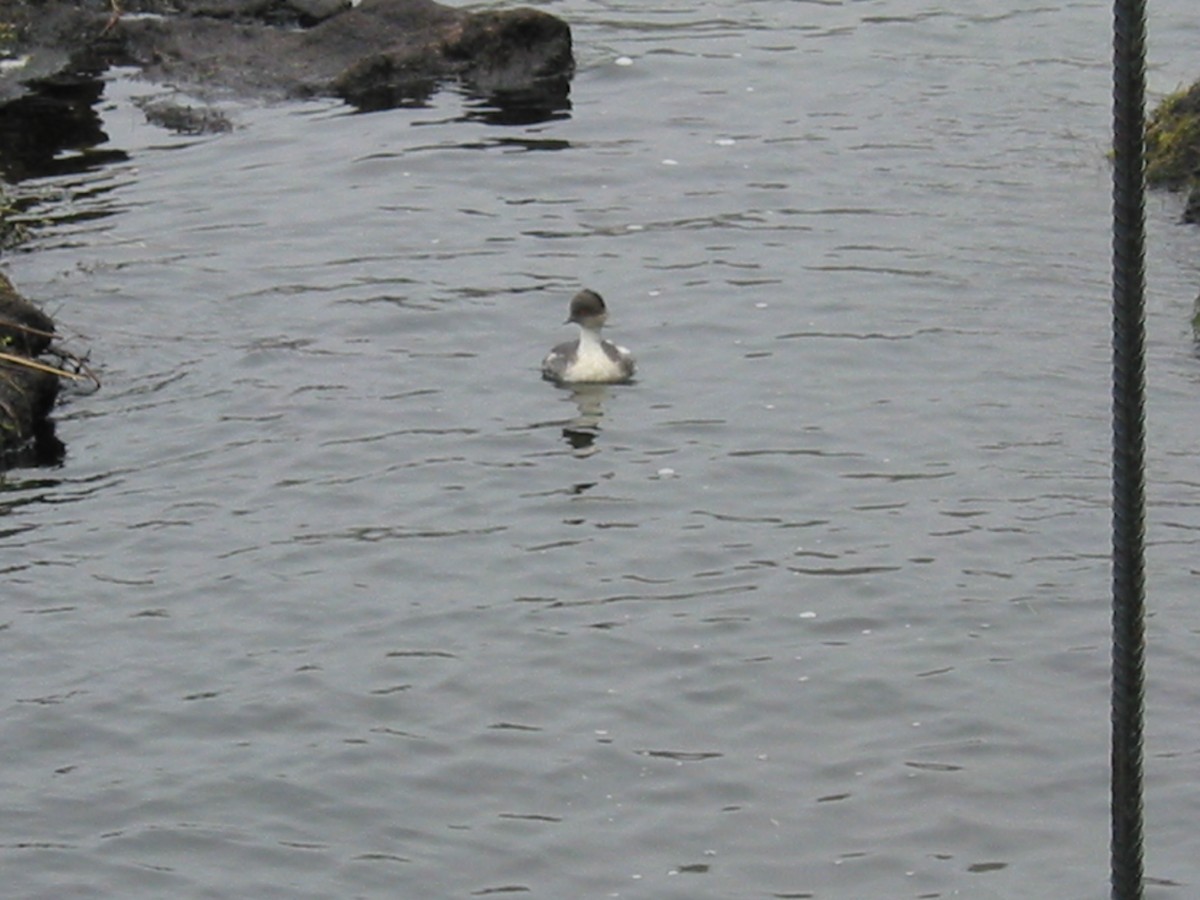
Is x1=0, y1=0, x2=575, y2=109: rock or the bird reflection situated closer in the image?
the bird reflection

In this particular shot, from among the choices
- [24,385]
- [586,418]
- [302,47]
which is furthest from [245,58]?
[586,418]

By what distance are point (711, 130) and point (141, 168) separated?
5033mm

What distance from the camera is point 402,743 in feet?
31.1

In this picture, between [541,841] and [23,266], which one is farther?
[23,266]

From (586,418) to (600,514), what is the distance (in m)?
1.47

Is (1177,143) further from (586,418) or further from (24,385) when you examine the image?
(24,385)

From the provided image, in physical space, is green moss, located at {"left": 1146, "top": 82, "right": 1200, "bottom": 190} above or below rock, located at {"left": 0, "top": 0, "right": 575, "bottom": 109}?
below

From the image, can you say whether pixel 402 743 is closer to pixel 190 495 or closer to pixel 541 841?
pixel 541 841

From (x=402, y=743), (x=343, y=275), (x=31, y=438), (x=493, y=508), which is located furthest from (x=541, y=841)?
(x=343, y=275)

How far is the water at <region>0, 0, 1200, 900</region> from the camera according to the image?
877 cm

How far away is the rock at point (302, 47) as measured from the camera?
68.6ft

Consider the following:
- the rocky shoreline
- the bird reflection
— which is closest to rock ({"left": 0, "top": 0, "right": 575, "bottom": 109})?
the rocky shoreline

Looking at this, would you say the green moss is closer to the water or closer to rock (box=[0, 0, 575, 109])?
the water

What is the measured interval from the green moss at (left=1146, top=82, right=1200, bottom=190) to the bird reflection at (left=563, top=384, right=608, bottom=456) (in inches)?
231
